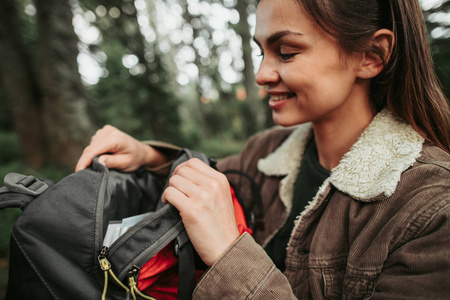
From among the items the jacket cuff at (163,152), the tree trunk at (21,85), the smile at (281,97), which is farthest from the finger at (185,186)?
the tree trunk at (21,85)

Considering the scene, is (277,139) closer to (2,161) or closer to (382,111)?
(382,111)

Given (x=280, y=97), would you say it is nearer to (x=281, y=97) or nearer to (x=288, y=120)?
(x=281, y=97)

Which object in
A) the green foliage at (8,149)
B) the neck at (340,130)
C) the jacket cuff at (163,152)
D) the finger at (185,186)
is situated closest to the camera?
the finger at (185,186)

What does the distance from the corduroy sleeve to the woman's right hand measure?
763 mm

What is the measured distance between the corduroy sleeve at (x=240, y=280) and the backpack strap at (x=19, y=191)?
69cm

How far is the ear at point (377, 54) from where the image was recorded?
1230 millimetres

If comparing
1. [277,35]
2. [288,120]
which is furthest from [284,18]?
[288,120]

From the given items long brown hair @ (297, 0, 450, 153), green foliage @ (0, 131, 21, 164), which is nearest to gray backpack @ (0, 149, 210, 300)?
long brown hair @ (297, 0, 450, 153)

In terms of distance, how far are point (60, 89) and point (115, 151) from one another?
3.09 meters

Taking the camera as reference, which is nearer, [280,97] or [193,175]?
[193,175]

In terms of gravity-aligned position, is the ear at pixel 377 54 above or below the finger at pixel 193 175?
above

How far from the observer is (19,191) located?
35.9 inches

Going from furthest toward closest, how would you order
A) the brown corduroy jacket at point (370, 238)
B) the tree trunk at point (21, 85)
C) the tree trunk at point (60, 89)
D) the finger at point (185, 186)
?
the tree trunk at point (21, 85) < the tree trunk at point (60, 89) < the finger at point (185, 186) < the brown corduroy jacket at point (370, 238)

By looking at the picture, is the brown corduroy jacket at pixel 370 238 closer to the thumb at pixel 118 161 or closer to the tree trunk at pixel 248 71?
the thumb at pixel 118 161
